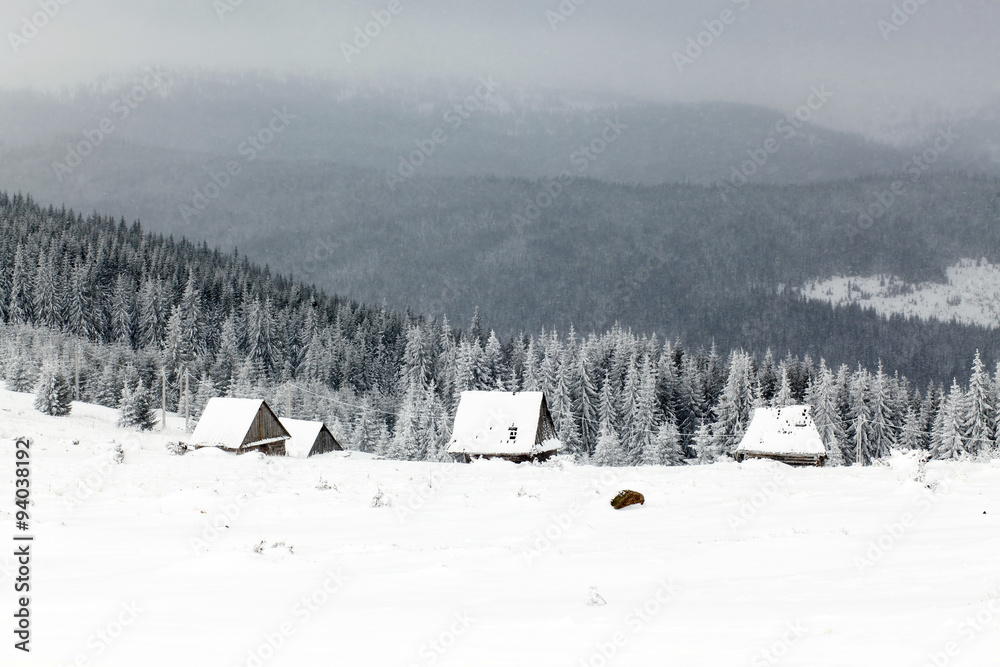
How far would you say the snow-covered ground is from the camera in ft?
21.5

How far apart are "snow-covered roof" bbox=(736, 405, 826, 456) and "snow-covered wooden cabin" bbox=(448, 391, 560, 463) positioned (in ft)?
50.7

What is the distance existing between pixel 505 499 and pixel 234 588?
11.0m

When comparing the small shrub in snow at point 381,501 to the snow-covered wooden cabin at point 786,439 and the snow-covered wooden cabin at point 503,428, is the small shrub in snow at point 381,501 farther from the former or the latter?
the snow-covered wooden cabin at point 786,439

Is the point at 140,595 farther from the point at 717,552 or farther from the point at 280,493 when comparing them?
the point at 280,493

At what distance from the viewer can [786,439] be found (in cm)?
5450

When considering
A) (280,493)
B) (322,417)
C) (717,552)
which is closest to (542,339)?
(322,417)

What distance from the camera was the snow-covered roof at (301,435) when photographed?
66125 millimetres

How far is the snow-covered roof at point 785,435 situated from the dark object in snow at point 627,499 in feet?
133

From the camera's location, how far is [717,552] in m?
11.5

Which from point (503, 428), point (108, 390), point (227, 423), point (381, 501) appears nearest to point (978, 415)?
point (503, 428)

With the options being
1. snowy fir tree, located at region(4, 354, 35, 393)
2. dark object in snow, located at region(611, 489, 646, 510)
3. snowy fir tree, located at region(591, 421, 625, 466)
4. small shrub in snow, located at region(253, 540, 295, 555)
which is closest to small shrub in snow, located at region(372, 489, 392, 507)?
dark object in snow, located at region(611, 489, 646, 510)

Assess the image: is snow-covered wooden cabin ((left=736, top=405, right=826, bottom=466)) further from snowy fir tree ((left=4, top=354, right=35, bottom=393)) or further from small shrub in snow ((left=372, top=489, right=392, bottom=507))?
snowy fir tree ((left=4, top=354, right=35, bottom=393))

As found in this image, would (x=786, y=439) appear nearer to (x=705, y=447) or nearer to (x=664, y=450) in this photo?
(x=664, y=450)

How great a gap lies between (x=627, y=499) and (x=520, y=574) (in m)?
7.18
